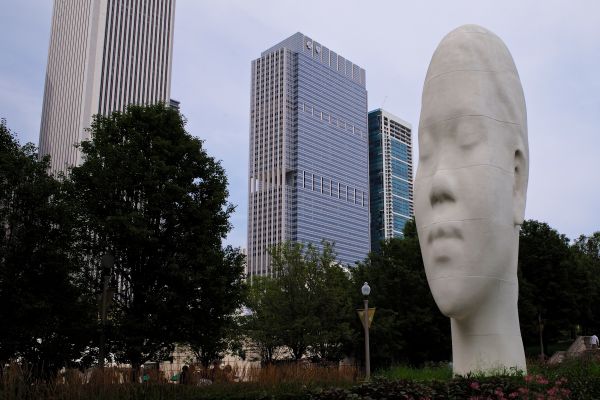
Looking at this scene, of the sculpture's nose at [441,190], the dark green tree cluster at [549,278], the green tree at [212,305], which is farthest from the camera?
the dark green tree cluster at [549,278]

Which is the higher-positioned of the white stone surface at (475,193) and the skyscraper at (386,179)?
the skyscraper at (386,179)

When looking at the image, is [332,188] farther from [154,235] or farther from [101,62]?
[154,235]

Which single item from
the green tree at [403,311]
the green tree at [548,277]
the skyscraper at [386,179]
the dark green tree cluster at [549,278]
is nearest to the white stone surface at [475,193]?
the green tree at [403,311]

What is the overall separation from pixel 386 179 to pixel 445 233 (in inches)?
6927

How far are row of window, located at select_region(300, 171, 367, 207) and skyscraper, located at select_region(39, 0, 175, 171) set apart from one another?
213ft

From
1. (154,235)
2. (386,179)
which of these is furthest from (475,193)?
(386,179)

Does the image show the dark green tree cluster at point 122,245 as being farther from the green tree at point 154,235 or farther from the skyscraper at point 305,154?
the skyscraper at point 305,154

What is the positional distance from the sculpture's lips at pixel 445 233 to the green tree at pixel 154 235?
8.30m

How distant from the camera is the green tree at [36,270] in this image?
53.6 feet

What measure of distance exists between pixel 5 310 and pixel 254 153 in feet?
527

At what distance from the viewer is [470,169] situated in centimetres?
1350

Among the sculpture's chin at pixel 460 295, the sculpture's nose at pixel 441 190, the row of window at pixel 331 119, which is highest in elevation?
the row of window at pixel 331 119

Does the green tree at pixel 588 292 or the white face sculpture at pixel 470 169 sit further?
the green tree at pixel 588 292

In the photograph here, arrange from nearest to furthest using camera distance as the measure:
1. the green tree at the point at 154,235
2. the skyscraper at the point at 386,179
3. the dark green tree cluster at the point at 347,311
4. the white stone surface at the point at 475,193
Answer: the white stone surface at the point at 475,193 → the green tree at the point at 154,235 → the dark green tree cluster at the point at 347,311 → the skyscraper at the point at 386,179
